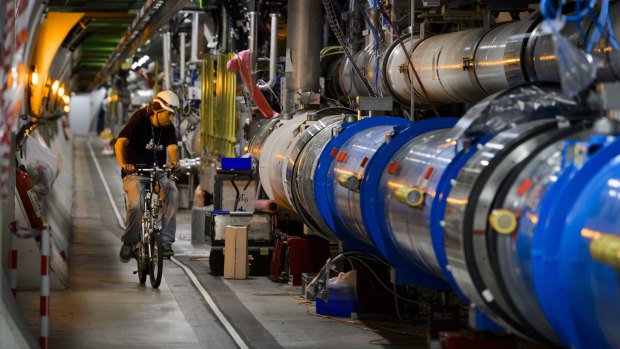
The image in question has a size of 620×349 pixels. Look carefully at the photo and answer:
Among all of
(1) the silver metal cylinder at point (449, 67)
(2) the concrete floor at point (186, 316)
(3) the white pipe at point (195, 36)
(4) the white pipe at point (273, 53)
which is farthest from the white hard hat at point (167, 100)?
(3) the white pipe at point (195, 36)

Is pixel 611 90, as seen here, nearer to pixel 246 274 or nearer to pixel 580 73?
pixel 580 73

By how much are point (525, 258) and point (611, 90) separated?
2.53ft

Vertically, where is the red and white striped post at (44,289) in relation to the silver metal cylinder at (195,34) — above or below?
below

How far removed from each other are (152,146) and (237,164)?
143cm

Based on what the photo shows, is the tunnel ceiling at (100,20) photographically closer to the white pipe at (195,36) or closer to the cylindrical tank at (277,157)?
the white pipe at (195,36)

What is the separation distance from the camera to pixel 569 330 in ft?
14.7

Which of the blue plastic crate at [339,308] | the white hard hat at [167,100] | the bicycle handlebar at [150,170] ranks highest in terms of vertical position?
the white hard hat at [167,100]

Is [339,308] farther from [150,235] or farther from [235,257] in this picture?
[235,257]

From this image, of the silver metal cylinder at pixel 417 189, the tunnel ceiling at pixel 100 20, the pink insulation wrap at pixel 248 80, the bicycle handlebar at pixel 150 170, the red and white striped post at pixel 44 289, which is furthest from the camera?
the tunnel ceiling at pixel 100 20

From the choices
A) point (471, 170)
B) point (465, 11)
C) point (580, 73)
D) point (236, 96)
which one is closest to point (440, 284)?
point (471, 170)

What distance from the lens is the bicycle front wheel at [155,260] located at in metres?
10.0

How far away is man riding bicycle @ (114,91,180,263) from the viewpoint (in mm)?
10984

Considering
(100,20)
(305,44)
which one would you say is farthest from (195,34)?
(305,44)

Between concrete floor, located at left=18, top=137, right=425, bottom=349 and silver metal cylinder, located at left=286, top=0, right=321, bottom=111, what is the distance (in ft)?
7.28
